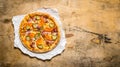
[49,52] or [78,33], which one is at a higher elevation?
[78,33]

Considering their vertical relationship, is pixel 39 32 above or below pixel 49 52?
above

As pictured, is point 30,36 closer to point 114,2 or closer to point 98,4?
point 98,4

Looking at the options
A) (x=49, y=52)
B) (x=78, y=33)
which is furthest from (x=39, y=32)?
(x=78, y=33)

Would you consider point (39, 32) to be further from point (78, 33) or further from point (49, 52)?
point (78, 33)
